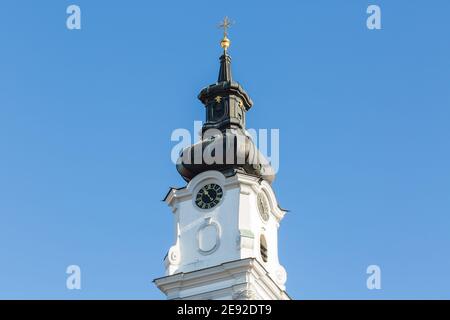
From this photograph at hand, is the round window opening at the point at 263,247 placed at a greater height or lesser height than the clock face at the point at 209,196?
lesser

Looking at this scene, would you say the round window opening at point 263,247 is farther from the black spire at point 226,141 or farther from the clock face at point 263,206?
the black spire at point 226,141

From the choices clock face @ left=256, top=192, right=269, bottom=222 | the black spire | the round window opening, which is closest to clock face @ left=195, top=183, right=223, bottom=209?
the black spire

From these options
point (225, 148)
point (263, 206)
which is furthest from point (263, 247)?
A: point (225, 148)

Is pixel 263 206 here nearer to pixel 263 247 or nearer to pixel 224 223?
pixel 263 247

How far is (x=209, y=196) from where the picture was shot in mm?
56375

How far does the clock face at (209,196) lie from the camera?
184 feet

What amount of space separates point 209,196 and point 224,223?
1.64 m

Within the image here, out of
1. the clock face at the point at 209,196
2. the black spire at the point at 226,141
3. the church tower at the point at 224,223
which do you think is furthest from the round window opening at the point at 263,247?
the black spire at the point at 226,141

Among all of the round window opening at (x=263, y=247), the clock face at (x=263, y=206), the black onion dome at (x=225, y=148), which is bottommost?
the round window opening at (x=263, y=247)

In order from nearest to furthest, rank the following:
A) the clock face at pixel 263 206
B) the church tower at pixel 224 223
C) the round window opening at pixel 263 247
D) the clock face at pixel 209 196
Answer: the church tower at pixel 224 223
the round window opening at pixel 263 247
the clock face at pixel 209 196
the clock face at pixel 263 206

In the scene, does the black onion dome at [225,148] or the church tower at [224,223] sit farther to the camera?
the black onion dome at [225,148]
